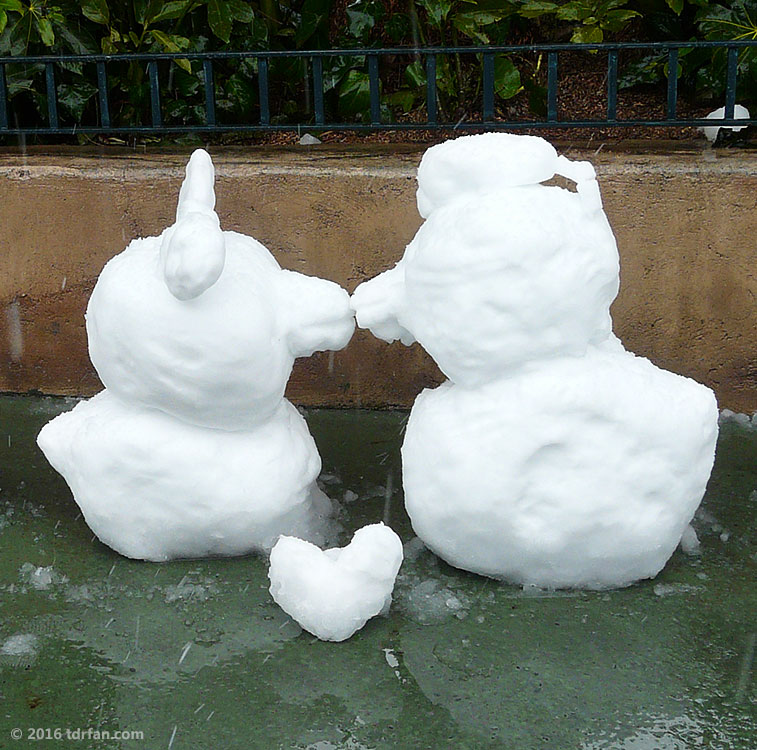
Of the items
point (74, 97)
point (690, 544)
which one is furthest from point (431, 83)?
point (690, 544)

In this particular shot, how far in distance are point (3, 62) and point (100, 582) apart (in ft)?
7.02

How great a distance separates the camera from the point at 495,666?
7.33ft

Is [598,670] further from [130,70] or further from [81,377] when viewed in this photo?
[130,70]

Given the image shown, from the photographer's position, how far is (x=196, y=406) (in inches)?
100

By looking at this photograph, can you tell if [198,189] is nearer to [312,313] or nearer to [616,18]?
[312,313]

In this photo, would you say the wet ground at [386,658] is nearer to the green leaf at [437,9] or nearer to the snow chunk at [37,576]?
the snow chunk at [37,576]

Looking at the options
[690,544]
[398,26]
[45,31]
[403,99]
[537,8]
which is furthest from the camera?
[398,26]

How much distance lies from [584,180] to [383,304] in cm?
57

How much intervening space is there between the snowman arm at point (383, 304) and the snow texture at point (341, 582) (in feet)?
1.79

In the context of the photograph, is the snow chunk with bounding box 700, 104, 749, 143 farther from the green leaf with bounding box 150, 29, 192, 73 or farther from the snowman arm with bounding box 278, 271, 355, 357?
the green leaf with bounding box 150, 29, 192, 73

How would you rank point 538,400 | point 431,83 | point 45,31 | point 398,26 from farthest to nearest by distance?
point 398,26 < point 45,31 < point 431,83 < point 538,400

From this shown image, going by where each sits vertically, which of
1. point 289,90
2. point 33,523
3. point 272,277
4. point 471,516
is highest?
point 289,90

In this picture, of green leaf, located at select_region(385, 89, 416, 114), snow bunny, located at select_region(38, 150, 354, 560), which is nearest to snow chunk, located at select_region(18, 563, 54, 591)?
snow bunny, located at select_region(38, 150, 354, 560)

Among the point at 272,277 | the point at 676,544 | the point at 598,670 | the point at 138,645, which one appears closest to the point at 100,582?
the point at 138,645
